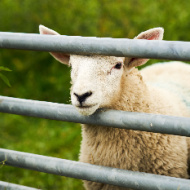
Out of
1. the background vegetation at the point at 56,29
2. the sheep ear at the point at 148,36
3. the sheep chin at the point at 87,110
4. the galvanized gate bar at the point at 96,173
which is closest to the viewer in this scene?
the galvanized gate bar at the point at 96,173

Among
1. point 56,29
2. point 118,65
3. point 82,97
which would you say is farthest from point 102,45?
point 56,29

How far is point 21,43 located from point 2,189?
99 cm

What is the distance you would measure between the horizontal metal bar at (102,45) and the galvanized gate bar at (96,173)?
661 mm

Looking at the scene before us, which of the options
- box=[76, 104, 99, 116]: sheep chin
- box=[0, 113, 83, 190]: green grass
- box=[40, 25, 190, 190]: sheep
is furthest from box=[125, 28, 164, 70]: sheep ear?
box=[0, 113, 83, 190]: green grass

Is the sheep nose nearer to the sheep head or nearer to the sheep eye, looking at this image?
the sheep head

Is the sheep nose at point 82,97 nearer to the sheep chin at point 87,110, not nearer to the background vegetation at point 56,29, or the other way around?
the sheep chin at point 87,110

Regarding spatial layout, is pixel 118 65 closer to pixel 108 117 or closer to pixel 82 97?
pixel 82 97

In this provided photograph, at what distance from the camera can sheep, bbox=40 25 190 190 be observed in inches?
86.4

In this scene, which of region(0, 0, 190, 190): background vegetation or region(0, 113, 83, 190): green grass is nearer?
region(0, 113, 83, 190): green grass

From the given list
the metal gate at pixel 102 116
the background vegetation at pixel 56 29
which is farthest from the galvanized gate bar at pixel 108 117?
the background vegetation at pixel 56 29

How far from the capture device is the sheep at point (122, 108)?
2193 mm

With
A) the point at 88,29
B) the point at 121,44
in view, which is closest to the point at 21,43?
the point at 121,44

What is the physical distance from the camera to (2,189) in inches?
89.0

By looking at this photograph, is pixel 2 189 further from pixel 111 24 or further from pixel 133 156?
pixel 111 24
